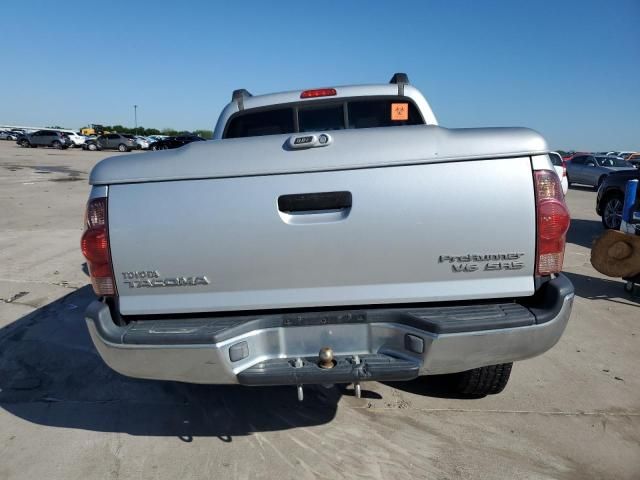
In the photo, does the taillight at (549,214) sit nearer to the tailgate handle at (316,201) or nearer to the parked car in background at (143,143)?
the tailgate handle at (316,201)

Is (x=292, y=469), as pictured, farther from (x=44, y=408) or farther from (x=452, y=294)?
(x=44, y=408)

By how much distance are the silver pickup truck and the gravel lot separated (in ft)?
2.29

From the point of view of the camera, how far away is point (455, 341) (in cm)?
210

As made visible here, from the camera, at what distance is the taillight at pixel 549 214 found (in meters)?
2.10

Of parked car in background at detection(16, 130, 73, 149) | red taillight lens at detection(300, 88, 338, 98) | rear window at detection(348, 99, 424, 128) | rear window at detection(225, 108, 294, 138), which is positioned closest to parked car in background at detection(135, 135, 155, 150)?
parked car in background at detection(16, 130, 73, 149)

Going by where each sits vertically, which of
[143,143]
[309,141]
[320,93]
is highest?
[143,143]

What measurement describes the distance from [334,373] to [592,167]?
2083cm

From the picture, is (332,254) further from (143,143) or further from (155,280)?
(143,143)

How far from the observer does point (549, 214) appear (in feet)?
6.90

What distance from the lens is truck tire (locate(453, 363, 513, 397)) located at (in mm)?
2887

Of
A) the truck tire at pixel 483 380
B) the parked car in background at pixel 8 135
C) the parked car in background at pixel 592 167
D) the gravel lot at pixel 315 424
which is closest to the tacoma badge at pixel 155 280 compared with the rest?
the gravel lot at pixel 315 424

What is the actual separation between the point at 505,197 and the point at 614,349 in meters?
2.78

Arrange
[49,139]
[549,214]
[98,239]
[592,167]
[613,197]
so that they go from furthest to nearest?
[49,139], [592,167], [613,197], [98,239], [549,214]

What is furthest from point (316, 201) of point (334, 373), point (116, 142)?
point (116, 142)
